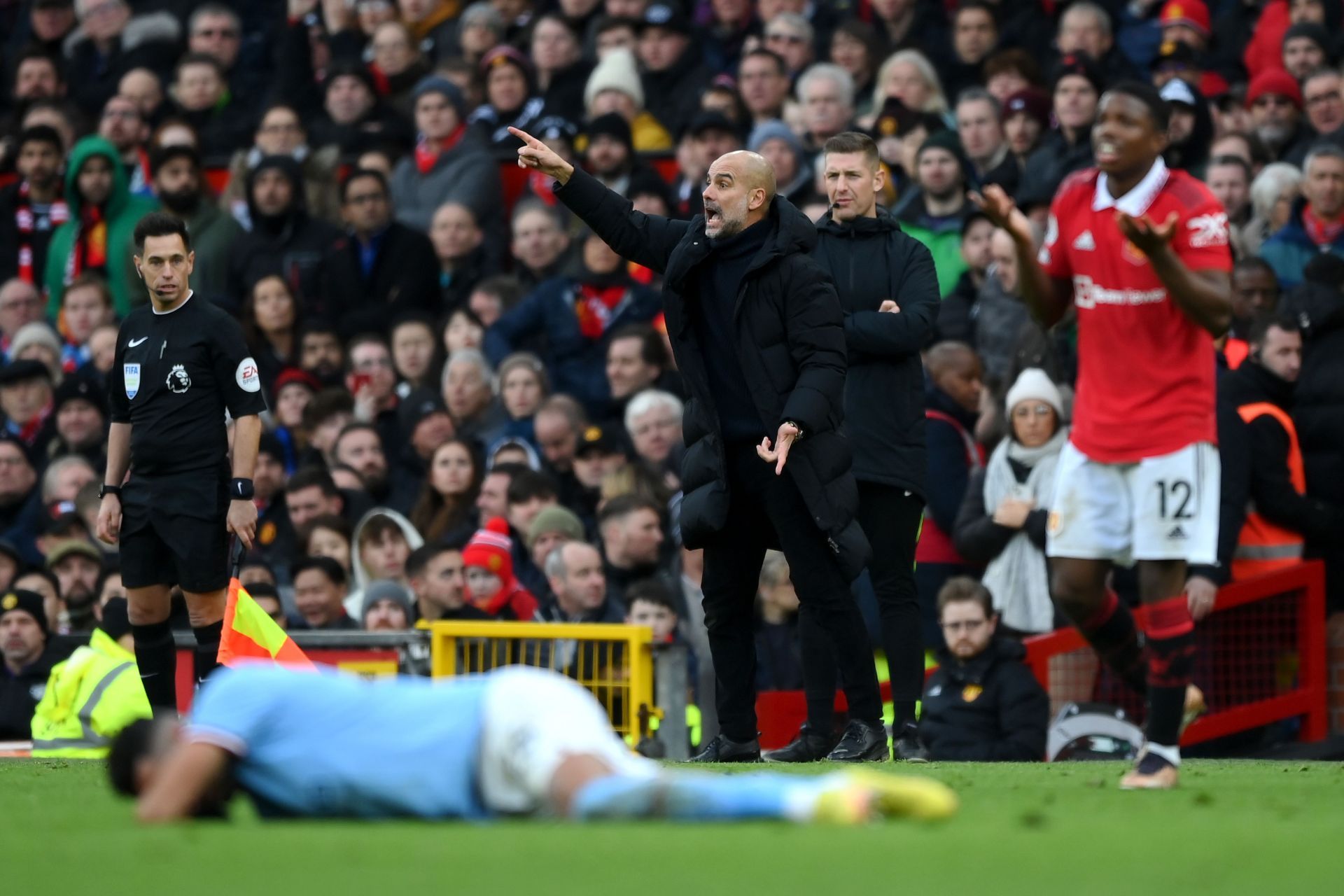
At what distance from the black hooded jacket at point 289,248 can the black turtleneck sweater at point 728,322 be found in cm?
773

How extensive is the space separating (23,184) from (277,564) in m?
5.63

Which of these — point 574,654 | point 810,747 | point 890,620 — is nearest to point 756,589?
point 890,620

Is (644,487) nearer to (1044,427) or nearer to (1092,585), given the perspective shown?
(1044,427)

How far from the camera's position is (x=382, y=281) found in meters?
16.4

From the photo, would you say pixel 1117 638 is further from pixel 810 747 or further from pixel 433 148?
pixel 433 148

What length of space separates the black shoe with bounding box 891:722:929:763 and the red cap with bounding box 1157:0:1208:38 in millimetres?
7552

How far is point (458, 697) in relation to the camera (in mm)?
5730

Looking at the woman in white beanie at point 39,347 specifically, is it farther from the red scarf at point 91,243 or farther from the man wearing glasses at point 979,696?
the man wearing glasses at point 979,696

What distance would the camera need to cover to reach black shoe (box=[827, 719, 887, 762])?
9.24 metres

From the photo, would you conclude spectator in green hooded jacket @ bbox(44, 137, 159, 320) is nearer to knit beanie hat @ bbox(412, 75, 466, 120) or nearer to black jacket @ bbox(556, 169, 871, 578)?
knit beanie hat @ bbox(412, 75, 466, 120)

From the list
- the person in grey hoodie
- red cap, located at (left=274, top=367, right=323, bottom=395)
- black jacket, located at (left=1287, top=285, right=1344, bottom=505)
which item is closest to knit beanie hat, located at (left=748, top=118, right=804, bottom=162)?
the person in grey hoodie

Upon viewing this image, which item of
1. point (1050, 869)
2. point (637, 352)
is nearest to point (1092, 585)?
point (1050, 869)

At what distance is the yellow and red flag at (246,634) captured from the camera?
10.1 metres

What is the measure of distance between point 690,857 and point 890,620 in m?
4.59
